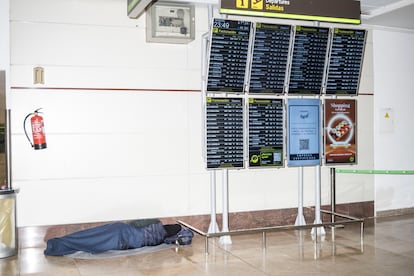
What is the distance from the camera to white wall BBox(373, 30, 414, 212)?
730 cm

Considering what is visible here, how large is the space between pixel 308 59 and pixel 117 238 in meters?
→ 3.06

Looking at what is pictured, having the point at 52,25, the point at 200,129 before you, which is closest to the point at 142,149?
the point at 200,129

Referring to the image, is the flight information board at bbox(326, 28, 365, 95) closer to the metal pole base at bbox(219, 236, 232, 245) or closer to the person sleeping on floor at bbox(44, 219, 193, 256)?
the metal pole base at bbox(219, 236, 232, 245)

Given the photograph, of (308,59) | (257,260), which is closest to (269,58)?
(308,59)

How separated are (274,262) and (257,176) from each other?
1819 mm

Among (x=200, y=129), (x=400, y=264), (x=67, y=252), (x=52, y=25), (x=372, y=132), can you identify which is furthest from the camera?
(x=372, y=132)

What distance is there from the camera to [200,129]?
20.5ft

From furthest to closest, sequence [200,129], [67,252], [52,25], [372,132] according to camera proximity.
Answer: [372,132] → [200,129] → [52,25] → [67,252]

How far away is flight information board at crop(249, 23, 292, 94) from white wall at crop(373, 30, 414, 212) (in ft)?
7.09

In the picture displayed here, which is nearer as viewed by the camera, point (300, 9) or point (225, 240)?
point (300, 9)

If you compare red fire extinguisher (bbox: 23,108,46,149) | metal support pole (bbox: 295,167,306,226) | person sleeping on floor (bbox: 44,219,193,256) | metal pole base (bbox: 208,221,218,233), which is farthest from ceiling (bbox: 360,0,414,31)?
red fire extinguisher (bbox: 23,108,46,149)

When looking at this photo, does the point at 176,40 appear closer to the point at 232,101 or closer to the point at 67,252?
the point at 232,101

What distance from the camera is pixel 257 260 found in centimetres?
492

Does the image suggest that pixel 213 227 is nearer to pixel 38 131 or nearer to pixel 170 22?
pixel 38 131
